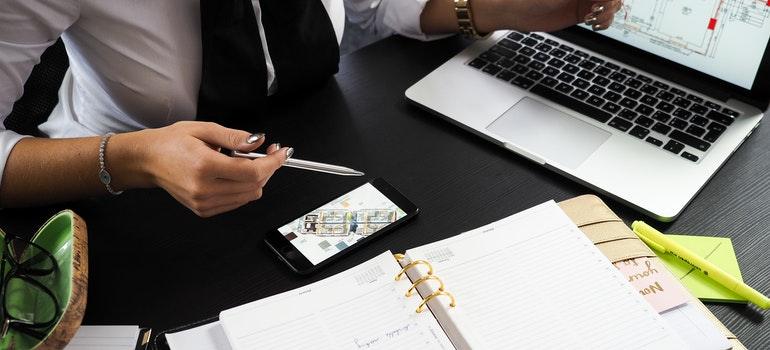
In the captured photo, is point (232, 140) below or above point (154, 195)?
above

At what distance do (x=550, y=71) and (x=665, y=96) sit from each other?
16cm

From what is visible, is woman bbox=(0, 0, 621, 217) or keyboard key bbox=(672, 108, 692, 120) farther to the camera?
keyboard key bbox=(672, 108, 692, 120)

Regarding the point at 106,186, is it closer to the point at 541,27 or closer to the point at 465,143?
the point at 465,143

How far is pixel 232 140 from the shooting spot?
0.82 meters

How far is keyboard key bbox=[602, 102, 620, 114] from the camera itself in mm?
975

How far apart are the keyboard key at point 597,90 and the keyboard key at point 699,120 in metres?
0.12

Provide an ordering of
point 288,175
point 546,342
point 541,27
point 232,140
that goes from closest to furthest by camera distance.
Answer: point 546,342 < point 232,140 < point 288,175 < point 541,27

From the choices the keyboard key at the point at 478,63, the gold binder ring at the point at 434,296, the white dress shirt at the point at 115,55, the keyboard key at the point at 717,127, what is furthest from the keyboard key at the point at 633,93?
the gold binder ring at the point at 434,296

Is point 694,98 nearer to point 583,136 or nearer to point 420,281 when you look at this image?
point 583,136

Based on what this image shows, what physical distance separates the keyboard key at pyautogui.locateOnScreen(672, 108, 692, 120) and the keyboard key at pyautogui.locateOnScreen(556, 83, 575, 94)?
0.46 feet

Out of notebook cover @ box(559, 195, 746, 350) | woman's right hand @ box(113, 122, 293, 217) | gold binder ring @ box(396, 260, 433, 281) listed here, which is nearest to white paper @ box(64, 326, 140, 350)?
woman's right hand @ box(113, 122, 293, 217)

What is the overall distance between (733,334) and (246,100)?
65cm

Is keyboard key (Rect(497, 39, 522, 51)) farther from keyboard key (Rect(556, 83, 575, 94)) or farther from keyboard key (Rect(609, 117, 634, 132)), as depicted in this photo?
keyboard key (Rect(609, 117, 634, 132))

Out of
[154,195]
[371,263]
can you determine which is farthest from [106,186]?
[371,263]
